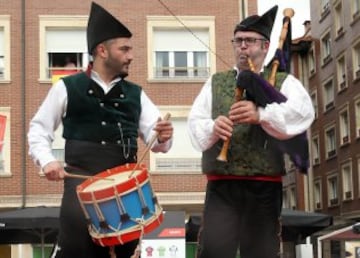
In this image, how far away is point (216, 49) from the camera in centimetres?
1795

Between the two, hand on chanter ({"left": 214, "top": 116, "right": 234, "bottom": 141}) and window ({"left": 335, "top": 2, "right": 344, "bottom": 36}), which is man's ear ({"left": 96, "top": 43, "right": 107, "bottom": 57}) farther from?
window ({"left": 335, "top": 2, "right": 344, "bottom": 36})

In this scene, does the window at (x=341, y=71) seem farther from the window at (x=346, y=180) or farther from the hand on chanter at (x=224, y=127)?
the hand on chanter at (x=224, y=127)

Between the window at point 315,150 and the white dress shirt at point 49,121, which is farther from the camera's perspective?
the window at point 315,150

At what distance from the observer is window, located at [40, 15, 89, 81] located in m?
17.6

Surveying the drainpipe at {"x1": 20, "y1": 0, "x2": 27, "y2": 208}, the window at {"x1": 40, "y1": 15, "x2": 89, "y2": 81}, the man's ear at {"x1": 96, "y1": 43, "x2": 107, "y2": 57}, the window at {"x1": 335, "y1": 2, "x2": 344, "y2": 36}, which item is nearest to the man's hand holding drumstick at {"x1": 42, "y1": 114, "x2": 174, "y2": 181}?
the man's ear at {"x1": 96, "y1": 43, "x2": 107, "y2": 57}

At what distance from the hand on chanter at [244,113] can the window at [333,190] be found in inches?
1282

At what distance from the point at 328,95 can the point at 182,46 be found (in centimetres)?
1959

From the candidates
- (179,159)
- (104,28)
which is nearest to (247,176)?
(104,28)

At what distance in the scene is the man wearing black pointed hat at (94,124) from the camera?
10.4ft

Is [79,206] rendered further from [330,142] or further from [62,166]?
[330,142]

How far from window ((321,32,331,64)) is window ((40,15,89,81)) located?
801 inches

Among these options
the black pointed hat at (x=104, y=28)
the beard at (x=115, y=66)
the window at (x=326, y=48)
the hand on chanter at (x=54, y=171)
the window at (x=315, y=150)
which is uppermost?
the window at (x=326, y=48)

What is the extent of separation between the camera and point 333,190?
35.7 meters

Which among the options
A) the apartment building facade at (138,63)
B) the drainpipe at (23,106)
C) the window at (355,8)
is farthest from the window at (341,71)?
the drainpipe at (23,106)
